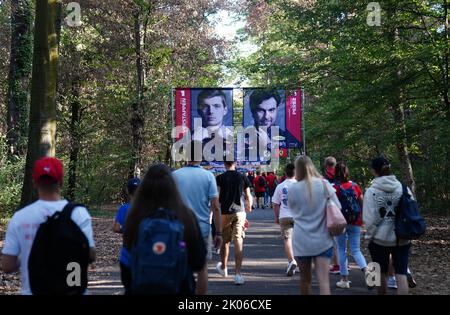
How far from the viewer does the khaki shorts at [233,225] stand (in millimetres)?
10000

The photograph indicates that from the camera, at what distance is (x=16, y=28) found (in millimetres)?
20125

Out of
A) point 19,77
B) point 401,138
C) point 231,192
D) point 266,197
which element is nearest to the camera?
point 231,192

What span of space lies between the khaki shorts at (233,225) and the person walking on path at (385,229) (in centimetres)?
312

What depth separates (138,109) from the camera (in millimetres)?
25875

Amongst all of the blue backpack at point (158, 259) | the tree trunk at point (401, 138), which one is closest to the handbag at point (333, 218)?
the blue backpack at point (158, 259)

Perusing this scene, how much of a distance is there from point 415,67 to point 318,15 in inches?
116

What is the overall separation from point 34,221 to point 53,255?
332mm

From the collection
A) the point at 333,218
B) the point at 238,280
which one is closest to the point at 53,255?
the point at 333,218

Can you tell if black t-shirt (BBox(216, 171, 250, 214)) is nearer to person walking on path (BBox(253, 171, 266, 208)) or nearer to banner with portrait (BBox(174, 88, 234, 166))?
banner with portrait (BBox(174, 88, 234, 166))

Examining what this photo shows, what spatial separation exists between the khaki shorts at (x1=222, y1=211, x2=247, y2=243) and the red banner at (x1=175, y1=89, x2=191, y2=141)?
16.0 meters

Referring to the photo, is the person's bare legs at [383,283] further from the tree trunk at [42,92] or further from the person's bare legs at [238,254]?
the tree trunk at [42,92]

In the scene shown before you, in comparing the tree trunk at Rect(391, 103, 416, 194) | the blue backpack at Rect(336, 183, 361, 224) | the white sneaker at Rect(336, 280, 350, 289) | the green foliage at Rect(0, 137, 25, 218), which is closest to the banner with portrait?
the green foliage at Rect(0, 137, 25, 218)

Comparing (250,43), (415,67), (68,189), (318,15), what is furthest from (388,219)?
(250,43)

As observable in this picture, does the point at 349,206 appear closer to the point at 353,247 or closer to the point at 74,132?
the point at 353,247
